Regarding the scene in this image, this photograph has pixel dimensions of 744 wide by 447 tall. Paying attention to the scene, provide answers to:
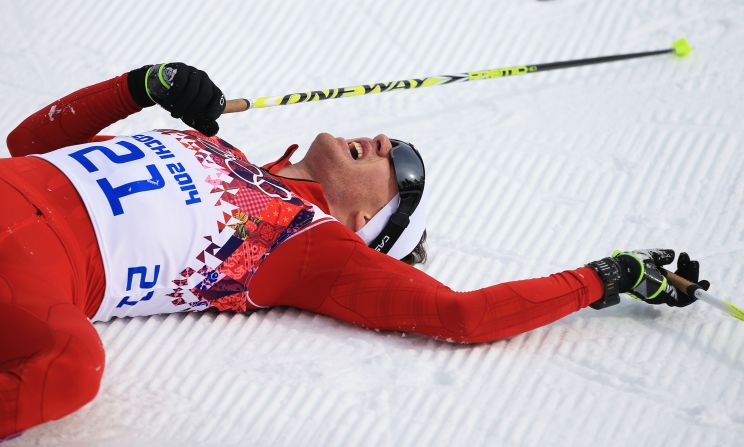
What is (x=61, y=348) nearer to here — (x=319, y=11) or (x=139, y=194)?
(x=139, y=194)

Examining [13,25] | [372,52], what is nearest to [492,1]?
[372,52]

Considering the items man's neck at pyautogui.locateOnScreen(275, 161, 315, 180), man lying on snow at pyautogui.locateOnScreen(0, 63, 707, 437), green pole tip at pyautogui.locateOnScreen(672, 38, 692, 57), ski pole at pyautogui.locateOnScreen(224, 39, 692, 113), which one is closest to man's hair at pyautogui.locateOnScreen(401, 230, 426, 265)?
man lying on snow at pyautogui.locateOnScreen(0, 63, 707, 437)

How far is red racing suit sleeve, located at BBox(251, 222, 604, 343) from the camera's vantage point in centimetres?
244

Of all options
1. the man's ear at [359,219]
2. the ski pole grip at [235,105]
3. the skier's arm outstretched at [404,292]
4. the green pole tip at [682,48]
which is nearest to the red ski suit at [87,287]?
the skier's arm outstretched at [404,292]

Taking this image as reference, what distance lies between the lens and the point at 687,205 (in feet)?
10.3

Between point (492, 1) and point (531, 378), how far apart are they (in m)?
2.29

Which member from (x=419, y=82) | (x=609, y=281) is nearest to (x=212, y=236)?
(x=609, y=281)

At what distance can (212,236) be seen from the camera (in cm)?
241

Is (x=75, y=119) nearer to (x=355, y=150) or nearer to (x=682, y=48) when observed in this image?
(x=355, y=150)

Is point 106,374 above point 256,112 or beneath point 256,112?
beneath

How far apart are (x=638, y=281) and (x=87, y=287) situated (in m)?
1.50

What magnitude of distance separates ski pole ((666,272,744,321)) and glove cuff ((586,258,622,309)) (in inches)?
7.7

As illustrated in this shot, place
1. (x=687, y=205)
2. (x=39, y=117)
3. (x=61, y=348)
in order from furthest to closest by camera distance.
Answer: (x=687, y=205), (x=39, y=117), (x=61, y=348)

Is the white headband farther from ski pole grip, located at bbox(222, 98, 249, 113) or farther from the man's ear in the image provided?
ski pole grip, located at bbox(222, 98, 249, 113)
